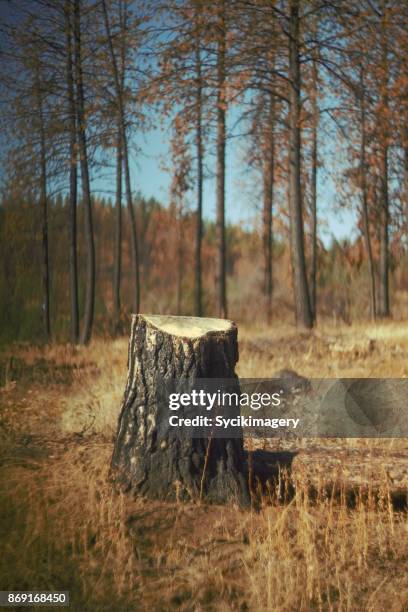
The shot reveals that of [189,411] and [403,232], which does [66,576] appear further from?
[403,232]

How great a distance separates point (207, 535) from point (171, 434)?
633 mm

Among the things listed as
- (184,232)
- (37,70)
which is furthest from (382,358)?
(184,232)

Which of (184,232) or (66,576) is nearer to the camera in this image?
(66,576)

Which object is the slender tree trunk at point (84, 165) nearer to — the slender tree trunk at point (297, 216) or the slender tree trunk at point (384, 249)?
the slender tree trunk at point (297, 216)

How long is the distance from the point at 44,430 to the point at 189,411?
192cm

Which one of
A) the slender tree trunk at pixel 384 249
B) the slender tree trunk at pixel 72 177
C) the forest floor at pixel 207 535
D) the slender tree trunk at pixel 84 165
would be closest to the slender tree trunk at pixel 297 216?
the slender tree trunk at pixel 84 165

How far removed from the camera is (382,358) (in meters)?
7.48

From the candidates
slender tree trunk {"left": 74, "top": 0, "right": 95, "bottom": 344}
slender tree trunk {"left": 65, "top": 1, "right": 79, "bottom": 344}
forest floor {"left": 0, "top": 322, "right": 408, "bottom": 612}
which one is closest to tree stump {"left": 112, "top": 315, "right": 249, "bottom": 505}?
forest floor {"left": 0, "top": 322, "right": 408, "bottom": 612}

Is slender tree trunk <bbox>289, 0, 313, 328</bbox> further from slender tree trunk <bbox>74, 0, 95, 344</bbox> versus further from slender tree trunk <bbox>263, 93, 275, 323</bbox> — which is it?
slender tree trunk <bbox>263, 93, 275, 323</bbox>

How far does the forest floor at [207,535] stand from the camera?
2.70 m

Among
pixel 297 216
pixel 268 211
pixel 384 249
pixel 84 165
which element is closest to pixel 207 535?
pixel 297 216

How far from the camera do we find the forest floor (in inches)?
106

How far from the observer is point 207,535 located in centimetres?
319

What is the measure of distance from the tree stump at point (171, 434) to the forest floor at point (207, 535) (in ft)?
0.43
